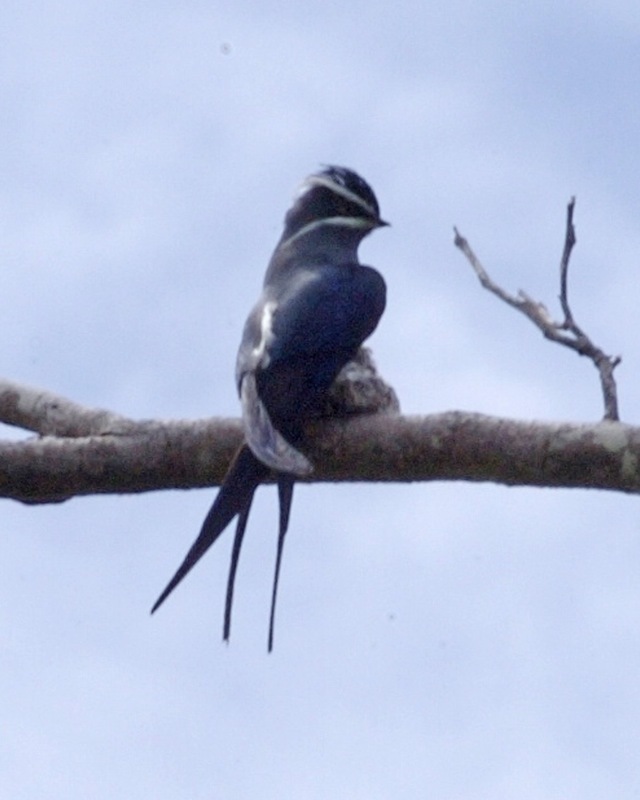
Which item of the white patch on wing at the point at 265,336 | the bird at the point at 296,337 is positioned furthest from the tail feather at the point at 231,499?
the white patch on wing at the point at 265,336

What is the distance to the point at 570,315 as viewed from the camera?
14.0 ft

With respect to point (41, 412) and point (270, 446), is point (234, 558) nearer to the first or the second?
point (270, 446)

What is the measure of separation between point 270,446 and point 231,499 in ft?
0.92

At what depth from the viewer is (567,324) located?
4277 millimetres

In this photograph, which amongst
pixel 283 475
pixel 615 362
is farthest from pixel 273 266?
pixel 615 362

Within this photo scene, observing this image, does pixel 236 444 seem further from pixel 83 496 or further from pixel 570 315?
pixel 570 315

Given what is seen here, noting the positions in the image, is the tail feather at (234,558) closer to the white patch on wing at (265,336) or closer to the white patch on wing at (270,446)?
the white patch on wing at (270,446)

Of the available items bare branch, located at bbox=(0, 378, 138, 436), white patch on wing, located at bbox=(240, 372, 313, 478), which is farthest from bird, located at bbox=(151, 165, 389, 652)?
bare branch, located at bbox=(0, 378, 138, 436)

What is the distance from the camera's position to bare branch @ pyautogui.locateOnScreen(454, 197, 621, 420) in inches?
160

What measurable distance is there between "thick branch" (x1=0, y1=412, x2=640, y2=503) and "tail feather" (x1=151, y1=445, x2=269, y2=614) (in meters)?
0.05

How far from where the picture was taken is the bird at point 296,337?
423 cm

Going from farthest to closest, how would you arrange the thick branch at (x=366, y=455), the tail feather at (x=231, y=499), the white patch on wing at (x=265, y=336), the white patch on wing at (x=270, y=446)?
the white patch on wing at (x=265, y=336) < the tail feather at (x=231, y=499) < the white patch on wing at (x=270, y=446) < the thick branch at (x=366, y=455)

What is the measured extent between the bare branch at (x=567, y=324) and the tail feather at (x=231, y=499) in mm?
809

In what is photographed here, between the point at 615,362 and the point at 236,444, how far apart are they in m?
0.97
